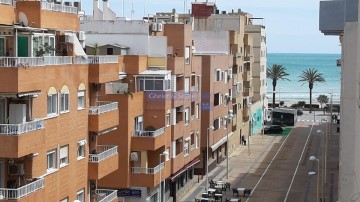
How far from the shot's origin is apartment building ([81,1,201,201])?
155ft

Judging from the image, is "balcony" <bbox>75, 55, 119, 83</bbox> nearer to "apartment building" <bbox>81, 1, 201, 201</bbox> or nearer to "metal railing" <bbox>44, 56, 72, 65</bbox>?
"metal railing" <bbox>44, 56, 72, 65</bbox>

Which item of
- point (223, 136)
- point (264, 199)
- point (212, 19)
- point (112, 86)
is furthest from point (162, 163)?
point (212, 19)

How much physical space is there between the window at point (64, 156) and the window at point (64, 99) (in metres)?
1.52

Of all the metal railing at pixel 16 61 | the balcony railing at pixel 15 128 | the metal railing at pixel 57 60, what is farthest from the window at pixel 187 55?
the balcony railing at pixel 15 128

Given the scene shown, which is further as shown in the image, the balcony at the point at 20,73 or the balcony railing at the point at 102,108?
the balcony railing at the point at 102,108

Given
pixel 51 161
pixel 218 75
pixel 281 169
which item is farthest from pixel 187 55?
pixel 51 161

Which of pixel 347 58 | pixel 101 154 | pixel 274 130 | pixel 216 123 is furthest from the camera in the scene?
pixel 274 130

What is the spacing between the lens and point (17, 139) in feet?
92.3

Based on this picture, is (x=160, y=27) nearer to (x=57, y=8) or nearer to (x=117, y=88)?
(x=117, y=88)

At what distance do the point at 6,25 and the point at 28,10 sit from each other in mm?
1398

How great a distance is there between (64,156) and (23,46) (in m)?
4.93

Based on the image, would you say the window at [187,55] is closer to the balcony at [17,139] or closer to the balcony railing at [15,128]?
the balcony at [17,139]

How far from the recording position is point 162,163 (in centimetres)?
5003

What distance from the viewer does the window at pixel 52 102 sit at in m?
31.9
